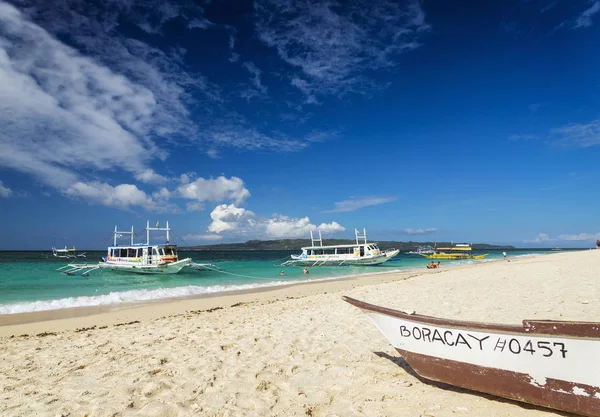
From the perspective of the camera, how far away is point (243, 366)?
227 inches

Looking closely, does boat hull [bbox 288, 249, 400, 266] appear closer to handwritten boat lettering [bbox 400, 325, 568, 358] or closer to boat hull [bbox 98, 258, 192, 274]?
boat hull [bbox 98, 258, 192, 274]

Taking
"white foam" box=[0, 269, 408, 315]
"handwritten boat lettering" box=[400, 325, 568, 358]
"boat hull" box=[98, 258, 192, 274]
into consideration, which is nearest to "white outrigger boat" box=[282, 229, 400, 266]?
"boat hull" box=[98, 258, 192, 274]

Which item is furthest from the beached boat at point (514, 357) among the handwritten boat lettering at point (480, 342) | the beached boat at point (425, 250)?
the beached boat at point (425, 250)

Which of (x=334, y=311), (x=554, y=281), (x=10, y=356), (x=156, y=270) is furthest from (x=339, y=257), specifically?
(x=10, y=356)

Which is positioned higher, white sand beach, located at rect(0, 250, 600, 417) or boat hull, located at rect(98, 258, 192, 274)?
boat hull, located at rect(98, 258, 192, 274)

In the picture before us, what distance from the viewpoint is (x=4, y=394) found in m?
4.90

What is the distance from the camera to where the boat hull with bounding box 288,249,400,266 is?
4910 centimetres

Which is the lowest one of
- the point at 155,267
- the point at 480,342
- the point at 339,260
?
the point at 480,342

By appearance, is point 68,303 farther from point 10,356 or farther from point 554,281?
point 554,281

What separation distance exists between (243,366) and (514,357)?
396cm

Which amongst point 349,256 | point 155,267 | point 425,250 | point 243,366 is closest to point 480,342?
point 243,366

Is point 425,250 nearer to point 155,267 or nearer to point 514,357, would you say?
point 155,267

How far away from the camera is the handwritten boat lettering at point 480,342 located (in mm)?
3428

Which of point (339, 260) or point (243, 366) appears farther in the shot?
point (339, 260)
